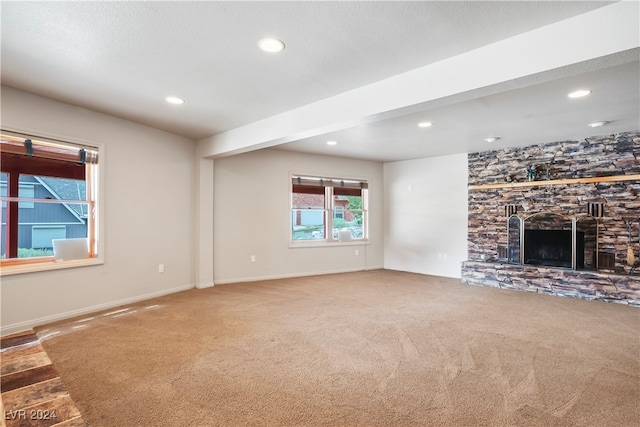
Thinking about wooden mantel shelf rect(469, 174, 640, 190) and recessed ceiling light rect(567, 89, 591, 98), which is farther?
wooden mantel shelf rect(469, 174, 640, 190)

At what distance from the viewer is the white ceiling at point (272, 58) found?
2.13 meters

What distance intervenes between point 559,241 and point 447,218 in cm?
187

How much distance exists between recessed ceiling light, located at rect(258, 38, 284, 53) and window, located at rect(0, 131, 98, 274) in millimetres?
2882

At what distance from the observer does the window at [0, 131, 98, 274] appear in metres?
3.61

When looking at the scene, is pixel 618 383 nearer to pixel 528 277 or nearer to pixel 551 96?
pixel 551 96

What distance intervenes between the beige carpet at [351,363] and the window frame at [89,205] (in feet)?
2.14

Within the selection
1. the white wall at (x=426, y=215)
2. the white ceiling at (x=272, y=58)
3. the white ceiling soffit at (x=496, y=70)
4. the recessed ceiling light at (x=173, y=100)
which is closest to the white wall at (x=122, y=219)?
the white ceiling at (x=272, y=58)

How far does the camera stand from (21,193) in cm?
370

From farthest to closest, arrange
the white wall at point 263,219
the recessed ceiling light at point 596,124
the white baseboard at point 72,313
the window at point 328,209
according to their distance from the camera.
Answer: the window at point 328,209
the white wall at point 263,219
the recessed ceiling light at point 596,124
the white baseboard at point 72,313

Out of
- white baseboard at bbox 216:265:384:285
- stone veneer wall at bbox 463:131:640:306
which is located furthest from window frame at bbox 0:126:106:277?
stone veneer wall at bbox 463:131:640:306

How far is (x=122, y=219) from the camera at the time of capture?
4484 mm

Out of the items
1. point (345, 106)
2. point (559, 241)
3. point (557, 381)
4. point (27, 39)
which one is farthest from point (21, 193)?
point (559, 241)

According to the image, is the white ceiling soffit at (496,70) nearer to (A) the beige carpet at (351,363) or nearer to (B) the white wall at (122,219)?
(A) the beige carpet at (351,363)

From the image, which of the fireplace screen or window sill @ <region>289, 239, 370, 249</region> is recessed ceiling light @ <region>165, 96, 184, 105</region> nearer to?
window sill @ <region>289, 239, 370, 249</region>
